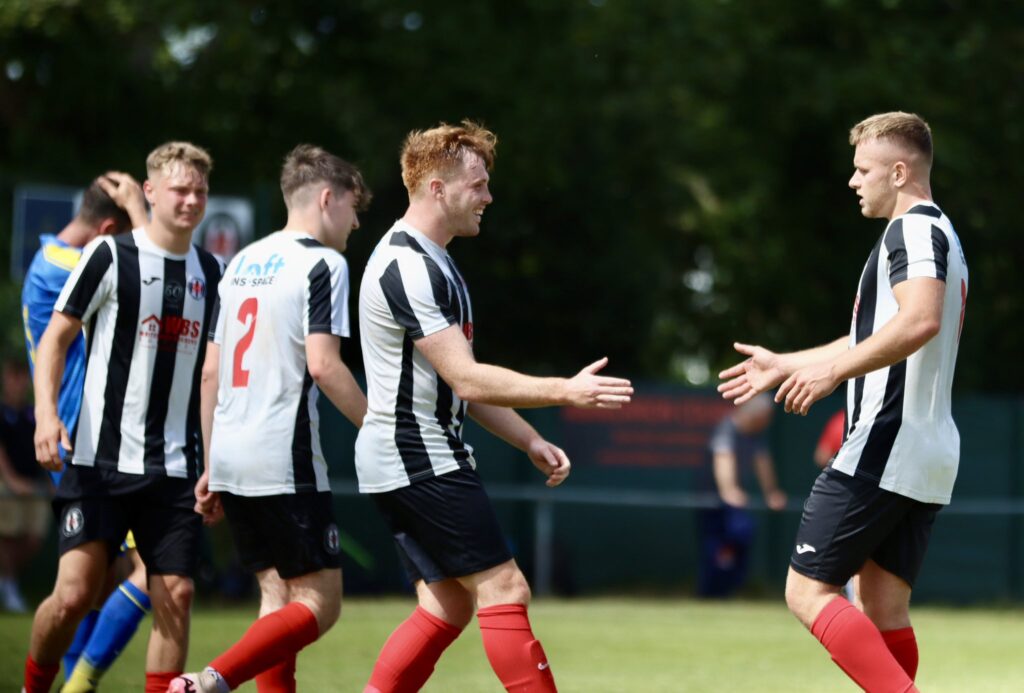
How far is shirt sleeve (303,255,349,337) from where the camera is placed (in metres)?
6.14

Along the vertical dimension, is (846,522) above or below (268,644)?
above

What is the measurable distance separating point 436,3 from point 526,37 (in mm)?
1262

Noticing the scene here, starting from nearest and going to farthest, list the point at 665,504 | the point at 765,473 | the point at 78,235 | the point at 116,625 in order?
the point at 116,625 → the point at 78,235 → the point at 765,473 → the point at 665,504

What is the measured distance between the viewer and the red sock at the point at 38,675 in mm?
6645

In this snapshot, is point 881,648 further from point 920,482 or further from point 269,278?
point 269,278

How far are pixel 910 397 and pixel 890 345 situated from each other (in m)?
0.43

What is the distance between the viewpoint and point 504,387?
5.28m

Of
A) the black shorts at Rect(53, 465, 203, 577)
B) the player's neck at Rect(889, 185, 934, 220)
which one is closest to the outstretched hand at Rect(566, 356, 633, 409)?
the player's neck at Rect(889, 185, 934, 220)

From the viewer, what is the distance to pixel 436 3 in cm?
1978

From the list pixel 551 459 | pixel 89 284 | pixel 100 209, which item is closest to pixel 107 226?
pixel 100 209

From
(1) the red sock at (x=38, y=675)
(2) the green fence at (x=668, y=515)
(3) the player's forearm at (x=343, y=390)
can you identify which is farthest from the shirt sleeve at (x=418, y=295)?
(2) the green fence at (x=668, y=515)

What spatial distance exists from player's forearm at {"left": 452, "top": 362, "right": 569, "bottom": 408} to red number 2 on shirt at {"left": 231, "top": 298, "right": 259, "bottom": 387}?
1.26m

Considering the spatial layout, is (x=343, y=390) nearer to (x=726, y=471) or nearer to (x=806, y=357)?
(x=806, y=357)

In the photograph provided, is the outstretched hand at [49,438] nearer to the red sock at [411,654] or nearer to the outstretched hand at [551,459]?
the red sock at [411,654]
